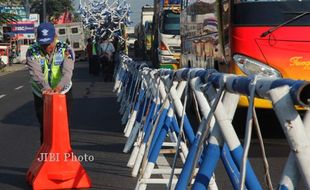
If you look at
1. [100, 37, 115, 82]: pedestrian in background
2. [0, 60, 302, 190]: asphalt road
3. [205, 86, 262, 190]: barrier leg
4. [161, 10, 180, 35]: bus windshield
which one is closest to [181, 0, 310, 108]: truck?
[0, 60, 302, 190]: asphalt road

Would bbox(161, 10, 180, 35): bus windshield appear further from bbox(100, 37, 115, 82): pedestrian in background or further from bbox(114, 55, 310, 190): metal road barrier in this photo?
bbox(114, 55, 310, 190): metal road barrier

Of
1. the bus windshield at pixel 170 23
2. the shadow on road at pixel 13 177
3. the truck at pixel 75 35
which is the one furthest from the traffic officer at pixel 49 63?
the truck at pixel 75 35

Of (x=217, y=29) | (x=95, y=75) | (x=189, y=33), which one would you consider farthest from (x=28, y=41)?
(x=217, y=29)

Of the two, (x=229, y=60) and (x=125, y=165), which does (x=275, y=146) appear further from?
(x=125, y=165)

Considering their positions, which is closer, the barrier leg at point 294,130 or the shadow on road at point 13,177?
the barrier leg at point 294,130

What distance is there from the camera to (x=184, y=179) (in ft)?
14.7

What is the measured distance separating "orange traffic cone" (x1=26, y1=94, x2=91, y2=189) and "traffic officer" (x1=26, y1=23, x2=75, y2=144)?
17.9 inches

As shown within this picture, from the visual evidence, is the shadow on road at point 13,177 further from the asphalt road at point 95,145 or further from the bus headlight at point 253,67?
the bus headlight at point 253,67

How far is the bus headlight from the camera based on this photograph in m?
9.72

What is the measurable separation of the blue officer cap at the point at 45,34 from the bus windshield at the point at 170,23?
1969 cm

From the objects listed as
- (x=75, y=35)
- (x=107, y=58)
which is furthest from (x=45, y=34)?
(x=75, y=35)

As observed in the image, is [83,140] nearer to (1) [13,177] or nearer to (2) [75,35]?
(1) [13,177]

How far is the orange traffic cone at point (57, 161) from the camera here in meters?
7.19

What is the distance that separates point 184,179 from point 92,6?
43379 millimetres
